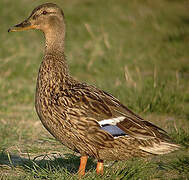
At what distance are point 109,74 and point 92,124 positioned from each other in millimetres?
4650

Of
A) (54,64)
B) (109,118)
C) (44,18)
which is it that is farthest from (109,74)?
(109,118)

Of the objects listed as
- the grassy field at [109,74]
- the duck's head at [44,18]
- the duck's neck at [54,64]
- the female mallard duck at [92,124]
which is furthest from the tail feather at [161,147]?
the duck's head at [44,18]

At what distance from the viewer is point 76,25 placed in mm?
11609

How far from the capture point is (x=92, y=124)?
461 centimetres

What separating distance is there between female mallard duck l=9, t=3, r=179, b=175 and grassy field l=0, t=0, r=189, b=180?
224 mm

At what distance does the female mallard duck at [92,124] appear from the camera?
4.59 metres

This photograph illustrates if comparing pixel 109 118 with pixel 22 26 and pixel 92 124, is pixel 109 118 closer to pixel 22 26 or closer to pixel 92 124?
pixel 92 124

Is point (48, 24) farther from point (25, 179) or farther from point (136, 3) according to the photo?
point (136, 3)

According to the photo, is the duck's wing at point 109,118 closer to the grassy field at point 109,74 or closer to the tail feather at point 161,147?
the tail feather at point 161,147

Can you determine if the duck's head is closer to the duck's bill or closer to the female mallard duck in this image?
the duck's bill

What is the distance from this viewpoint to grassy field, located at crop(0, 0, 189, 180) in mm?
5238

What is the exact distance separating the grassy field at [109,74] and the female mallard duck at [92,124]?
0.22 metres

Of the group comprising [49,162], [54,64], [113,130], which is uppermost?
[54,64]

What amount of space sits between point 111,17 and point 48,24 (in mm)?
7079
